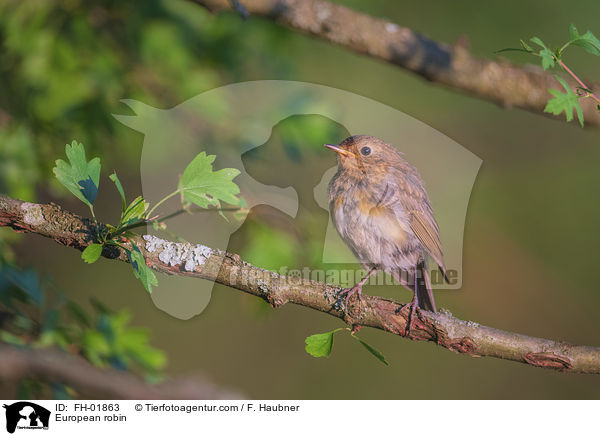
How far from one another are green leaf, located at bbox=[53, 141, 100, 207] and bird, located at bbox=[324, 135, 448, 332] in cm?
78

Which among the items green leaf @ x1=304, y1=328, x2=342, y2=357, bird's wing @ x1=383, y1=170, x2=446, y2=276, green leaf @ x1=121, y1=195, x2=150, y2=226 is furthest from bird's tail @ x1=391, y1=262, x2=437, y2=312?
green leaf @ x1=121, y1=195, x2=150, y2=226

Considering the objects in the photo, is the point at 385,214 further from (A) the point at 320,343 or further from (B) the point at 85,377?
(B) the point at 85,377

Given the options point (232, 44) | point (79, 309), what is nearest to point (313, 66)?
point (232, 44)

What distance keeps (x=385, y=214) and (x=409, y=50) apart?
94 centimetres

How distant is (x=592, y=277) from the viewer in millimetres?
3131

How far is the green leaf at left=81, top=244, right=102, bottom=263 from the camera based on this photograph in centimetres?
142

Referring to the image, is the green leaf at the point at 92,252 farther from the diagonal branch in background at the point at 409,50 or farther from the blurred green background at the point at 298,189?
the diagonal branch in background at the point at 409,50

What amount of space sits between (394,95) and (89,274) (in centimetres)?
213

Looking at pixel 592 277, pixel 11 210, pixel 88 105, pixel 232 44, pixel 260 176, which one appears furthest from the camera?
pixel 592 277

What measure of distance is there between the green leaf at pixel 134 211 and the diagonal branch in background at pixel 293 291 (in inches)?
4.2

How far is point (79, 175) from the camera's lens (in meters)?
1.53

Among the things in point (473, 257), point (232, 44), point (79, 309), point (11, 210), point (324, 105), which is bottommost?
point (79, 309)

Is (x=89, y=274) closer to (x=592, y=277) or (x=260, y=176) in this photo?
(x=260, y=176)

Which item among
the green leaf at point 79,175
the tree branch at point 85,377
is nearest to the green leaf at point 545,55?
the green leaf at point 79,175
